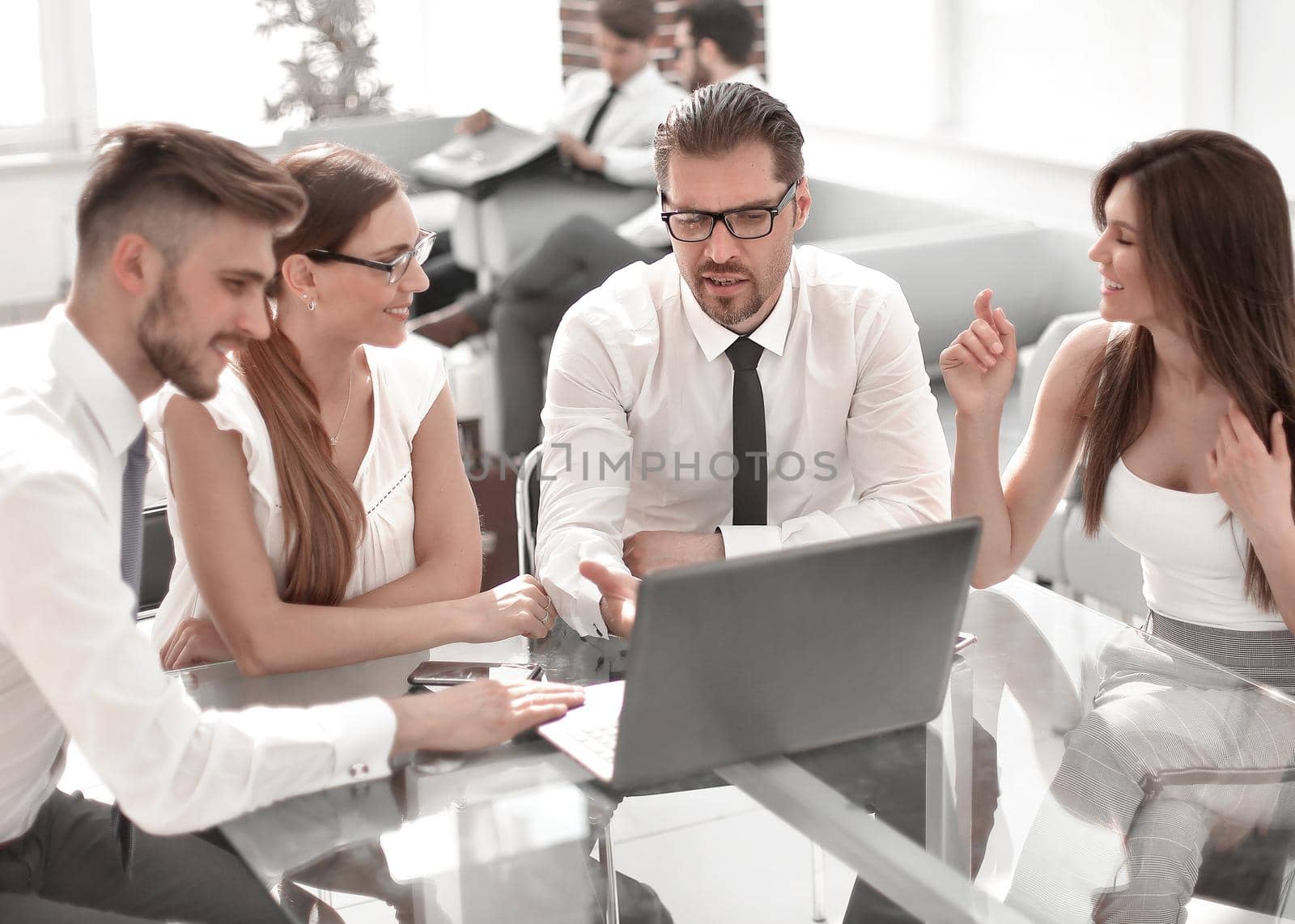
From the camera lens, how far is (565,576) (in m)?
1.88

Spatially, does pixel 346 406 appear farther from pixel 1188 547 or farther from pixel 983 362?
pixel 1188 547

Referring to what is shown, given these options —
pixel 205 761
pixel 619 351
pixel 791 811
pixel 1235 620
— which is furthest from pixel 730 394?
pixel 205 761

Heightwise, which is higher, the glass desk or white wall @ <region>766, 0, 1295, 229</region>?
white wall @ <region>766, 0, 1295, 229</region>

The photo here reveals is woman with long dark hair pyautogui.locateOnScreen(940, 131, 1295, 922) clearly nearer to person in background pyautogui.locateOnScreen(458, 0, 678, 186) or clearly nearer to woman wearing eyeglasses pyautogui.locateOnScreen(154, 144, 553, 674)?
woman wearing eyeglasses pyautogui.locateOnScreen(154, 144, 553, 674)

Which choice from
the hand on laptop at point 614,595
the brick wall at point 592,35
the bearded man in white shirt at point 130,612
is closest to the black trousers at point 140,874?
the bearded man in white shirt at point 130,612

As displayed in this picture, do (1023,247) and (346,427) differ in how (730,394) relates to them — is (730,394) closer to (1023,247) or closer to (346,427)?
(346,427)

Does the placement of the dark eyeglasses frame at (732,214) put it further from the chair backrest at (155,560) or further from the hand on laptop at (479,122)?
the hand on laptop at (479,122)

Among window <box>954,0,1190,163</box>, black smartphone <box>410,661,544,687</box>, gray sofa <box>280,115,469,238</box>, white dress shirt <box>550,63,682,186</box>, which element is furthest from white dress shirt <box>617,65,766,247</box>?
black smartphone <box>410,661,544,687</box>

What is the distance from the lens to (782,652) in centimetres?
127

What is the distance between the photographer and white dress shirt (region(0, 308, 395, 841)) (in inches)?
46.4

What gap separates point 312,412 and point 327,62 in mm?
→ 5867

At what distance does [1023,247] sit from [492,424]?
1.83m

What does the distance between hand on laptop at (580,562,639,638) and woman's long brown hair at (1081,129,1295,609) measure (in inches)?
32.7

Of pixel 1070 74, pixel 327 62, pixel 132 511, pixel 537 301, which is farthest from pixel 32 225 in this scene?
pixel 132 511
